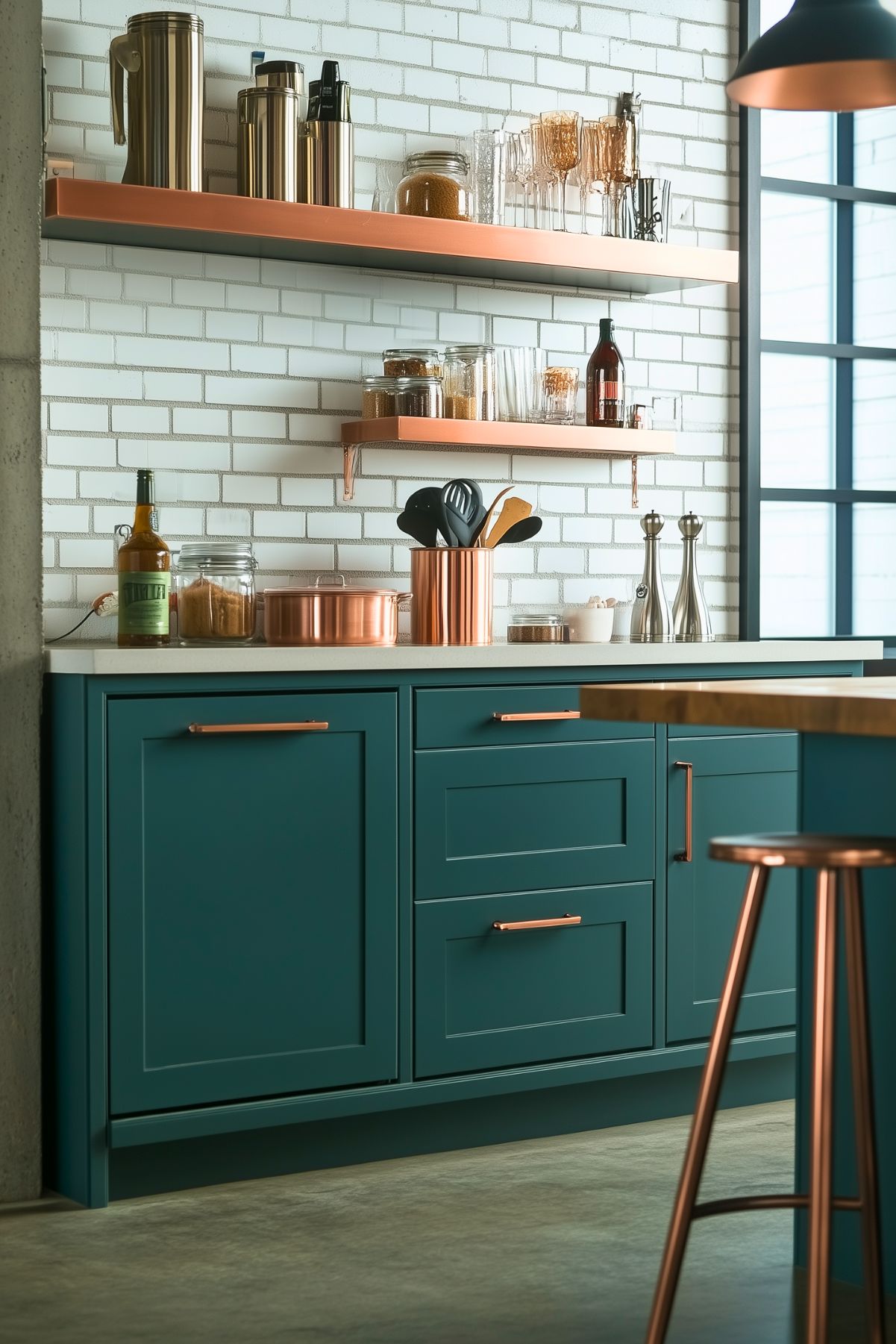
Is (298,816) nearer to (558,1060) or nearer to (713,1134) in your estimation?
(558,1060)

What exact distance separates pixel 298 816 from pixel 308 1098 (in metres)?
0.55

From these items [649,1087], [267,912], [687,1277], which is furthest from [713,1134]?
[267,912]

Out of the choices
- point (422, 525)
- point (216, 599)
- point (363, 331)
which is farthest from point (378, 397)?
point (216, 599)

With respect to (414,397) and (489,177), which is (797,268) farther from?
(414,397)

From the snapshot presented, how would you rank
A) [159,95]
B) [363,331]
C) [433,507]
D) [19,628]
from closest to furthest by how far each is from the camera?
[19,628], [159,95], [433,507], [363,331]

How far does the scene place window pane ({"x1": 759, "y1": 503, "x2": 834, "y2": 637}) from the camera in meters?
4.98

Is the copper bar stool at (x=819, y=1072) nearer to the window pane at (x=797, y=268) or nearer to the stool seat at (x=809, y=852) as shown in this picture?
the stool seat at (x=809, y=852)

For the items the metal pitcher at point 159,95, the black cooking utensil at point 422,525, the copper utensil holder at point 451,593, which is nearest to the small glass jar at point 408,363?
the black cooking utensil at point 422,525

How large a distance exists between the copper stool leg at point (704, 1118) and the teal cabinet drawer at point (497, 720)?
1410 mm

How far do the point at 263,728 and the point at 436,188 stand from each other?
148 centimetres

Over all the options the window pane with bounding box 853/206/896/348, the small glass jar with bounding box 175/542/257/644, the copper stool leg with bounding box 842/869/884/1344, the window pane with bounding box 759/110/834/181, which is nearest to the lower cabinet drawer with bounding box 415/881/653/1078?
the small glass jar with bounding box 175/542/257/644

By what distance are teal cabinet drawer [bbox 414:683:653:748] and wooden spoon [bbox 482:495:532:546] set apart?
0.52 m

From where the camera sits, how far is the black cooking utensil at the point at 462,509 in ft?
12.9

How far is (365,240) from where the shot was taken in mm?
3840
